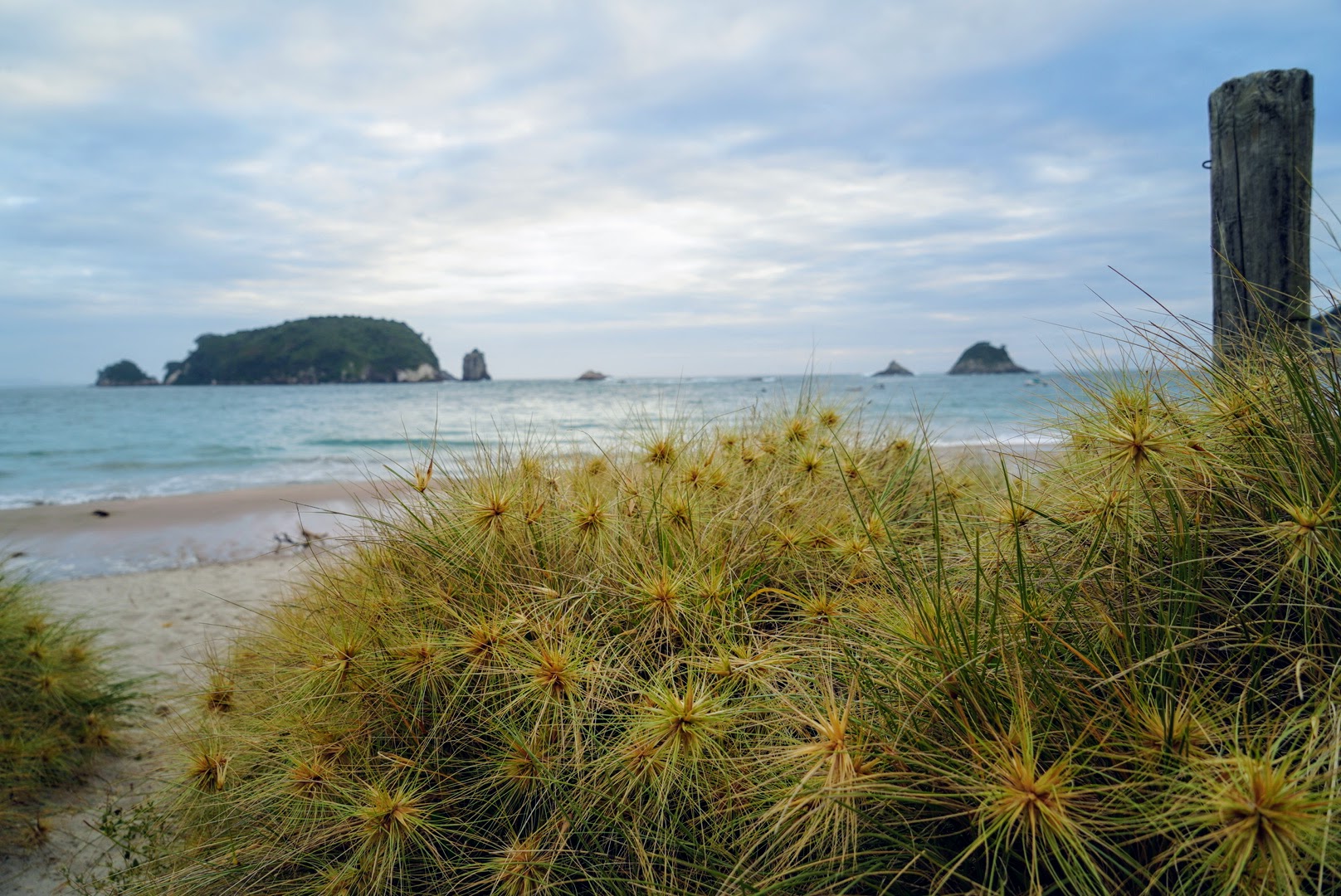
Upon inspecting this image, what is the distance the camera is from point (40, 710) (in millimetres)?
3920

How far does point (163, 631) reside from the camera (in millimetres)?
6227

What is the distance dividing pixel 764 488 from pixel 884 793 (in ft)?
5.37

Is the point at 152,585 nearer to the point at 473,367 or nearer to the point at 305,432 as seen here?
the point at 305,432

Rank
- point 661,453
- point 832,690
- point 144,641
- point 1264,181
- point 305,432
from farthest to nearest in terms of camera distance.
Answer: point 305,432
point 144,641
point 1264,181
point 661,453
point 832,690

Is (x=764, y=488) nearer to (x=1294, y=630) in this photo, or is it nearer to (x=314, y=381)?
(x=1294, y=630)

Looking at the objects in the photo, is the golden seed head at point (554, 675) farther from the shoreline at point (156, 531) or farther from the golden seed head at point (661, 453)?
the shoreline at point (156, 531)

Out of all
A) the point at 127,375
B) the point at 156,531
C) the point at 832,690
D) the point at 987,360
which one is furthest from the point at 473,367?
the point at 832,690

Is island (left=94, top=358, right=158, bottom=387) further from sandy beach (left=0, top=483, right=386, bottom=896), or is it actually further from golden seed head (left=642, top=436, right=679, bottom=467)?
golden seed head (left=642, top=436, right=679, bottom=467)

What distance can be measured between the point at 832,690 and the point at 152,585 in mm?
8432

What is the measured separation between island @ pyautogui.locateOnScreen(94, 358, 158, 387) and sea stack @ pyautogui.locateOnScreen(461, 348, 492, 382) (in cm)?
3825

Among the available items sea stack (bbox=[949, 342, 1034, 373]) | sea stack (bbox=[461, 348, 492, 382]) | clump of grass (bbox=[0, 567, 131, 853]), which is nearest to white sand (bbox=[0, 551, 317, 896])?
clump of grass (bbox=[0, 567, 131, 853])

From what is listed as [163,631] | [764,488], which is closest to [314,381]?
[163,631]

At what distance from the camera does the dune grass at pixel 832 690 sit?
1491 mm

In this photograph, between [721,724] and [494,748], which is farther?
[494,748]
